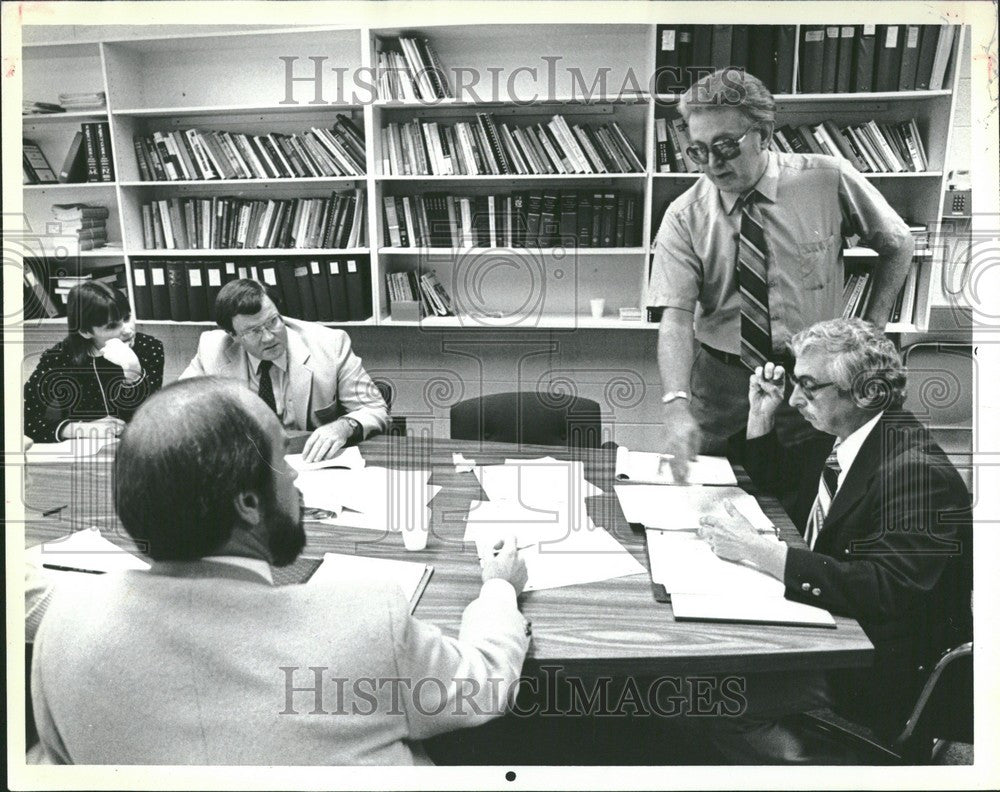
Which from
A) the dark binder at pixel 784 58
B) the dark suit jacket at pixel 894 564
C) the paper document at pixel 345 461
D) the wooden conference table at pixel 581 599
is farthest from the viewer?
the paper document at pixel 345 461

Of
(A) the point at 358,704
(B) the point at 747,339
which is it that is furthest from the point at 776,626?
(A) the point at 358,704

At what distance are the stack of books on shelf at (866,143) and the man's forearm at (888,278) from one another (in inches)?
6.3

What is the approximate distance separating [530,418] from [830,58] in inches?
37.7

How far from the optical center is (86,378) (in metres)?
1.52

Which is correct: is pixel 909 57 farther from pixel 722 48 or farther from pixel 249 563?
pixel 249 563

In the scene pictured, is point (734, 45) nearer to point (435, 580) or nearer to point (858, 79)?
point (858, 79)

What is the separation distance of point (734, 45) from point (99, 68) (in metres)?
1.23

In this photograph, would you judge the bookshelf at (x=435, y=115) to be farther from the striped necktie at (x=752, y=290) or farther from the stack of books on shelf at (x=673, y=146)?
the striped necktie at (x=752, y=290)

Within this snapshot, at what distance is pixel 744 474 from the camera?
1.62 meters

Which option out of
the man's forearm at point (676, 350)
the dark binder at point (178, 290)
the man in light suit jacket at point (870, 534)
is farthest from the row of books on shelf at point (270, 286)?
the man in light suit jacket at point (870, 534)

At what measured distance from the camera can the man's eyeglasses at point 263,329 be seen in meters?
1.60

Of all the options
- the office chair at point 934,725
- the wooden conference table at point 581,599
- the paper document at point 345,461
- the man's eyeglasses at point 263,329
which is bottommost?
the office chair at point 934,725

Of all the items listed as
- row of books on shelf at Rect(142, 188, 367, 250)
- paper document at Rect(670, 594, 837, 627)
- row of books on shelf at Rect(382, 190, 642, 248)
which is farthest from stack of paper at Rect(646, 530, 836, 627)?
row of books on shelf at Rect(142, 188, 367, 250)

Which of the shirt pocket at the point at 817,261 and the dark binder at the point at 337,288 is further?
the dark binder at the point at 337,288
